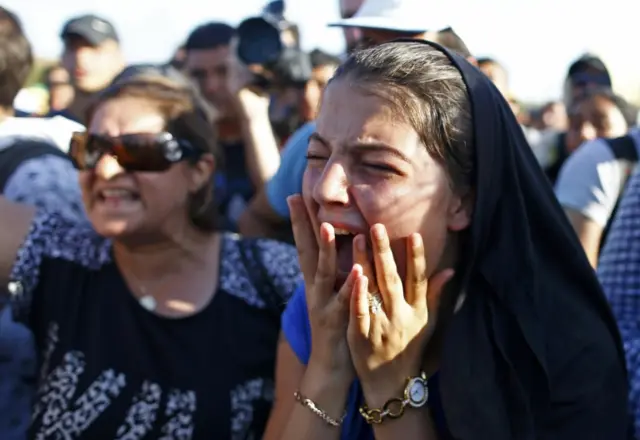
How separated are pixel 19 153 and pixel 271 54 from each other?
1451 mm

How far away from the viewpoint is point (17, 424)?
2.54m

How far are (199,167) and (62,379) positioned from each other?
80cm

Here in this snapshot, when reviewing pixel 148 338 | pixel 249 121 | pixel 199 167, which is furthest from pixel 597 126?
pixel 148 338

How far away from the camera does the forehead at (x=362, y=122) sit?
172 centimetres

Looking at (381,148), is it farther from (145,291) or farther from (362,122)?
(145,291)

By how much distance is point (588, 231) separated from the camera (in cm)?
343

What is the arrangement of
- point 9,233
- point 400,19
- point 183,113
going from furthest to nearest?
1. point 400,19
2. point 183,113
3. point 9,233

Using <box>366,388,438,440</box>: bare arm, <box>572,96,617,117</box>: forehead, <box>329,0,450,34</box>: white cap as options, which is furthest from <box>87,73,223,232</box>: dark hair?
<box>572,96,617,117</box>: forehead

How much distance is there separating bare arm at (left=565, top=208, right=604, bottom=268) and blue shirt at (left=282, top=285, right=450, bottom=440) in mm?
1743

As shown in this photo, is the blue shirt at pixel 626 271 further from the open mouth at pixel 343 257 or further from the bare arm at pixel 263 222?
the bare arm at pixel 263 222

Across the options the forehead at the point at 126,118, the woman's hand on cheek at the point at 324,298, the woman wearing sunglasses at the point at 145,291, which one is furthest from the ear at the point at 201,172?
the woman's hand on cheek at the point at 324,298

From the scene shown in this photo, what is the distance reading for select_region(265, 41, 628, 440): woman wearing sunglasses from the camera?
1718 mm

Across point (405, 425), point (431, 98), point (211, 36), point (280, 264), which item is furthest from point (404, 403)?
point (211, 36)

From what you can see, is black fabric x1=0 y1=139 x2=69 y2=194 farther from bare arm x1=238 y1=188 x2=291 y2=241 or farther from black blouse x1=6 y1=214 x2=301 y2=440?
bare arm x1=238 y1=188 x2=291 y2=241
